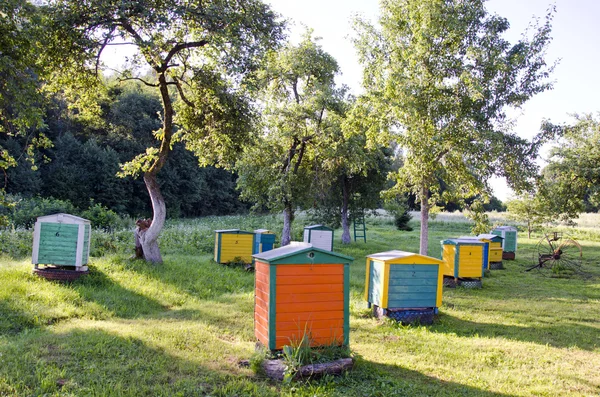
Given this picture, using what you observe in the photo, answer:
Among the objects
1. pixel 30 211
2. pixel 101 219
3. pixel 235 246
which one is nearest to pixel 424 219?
pixel 235 246

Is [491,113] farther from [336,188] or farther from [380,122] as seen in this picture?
[336,188]

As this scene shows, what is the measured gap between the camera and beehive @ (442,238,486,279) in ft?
41.3

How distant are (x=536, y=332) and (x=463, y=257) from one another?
464 cm

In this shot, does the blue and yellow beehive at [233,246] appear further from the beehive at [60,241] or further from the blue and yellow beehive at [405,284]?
the blue and yellow beehive at [405,284]

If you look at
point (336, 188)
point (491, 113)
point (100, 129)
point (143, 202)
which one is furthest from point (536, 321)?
point (100, 129)

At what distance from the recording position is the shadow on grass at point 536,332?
7613mm

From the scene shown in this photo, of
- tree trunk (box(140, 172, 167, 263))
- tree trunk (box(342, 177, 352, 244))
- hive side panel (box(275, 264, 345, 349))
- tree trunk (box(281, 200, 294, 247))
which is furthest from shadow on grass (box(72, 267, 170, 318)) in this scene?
tree trunk (box(342, 177, 352, 244))

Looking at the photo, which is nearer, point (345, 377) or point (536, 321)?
point (345, 377)

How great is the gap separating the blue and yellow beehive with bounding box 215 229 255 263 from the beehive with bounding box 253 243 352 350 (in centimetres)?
897

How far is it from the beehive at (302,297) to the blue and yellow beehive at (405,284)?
2.70 metres

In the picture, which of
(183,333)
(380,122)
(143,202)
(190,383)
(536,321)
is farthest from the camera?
(143,202)

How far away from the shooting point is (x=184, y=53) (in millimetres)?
12641

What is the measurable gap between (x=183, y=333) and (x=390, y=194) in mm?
8460

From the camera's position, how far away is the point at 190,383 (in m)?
4.94
